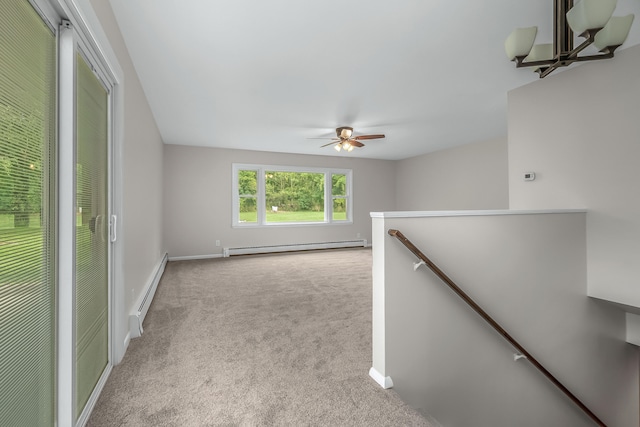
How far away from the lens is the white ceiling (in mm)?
2047

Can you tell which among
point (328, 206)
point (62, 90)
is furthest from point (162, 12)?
point (328, 206)

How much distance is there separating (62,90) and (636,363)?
511cm

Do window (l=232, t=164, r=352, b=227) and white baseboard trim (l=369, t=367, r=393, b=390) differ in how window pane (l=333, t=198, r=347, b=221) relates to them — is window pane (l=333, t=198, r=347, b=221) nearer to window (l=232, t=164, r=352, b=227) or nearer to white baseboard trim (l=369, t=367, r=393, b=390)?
window (l=232, t=164, r=352, b=227)

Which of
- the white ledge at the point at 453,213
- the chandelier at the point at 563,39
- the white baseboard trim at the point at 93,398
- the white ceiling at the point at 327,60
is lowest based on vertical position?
the white baseboard trim at the point at 93,398

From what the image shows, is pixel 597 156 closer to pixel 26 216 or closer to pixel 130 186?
pixel 26 216

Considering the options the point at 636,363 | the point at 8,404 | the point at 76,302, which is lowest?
the point at 636,363

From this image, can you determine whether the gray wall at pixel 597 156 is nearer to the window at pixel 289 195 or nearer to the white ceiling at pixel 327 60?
the white ceiling at pixel 327 60

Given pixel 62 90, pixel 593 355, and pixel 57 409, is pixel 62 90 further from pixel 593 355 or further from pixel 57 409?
Result: pixel 593 355

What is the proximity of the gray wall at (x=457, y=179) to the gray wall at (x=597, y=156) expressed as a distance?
8.96 ft

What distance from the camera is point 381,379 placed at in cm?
195

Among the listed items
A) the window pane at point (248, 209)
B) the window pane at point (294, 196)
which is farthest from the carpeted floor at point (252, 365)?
the window pane at point (294, 196)

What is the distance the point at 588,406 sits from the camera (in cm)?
307

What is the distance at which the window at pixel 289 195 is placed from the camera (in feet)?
22.5

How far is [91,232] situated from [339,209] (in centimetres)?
640
